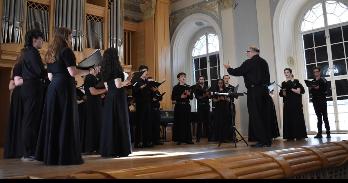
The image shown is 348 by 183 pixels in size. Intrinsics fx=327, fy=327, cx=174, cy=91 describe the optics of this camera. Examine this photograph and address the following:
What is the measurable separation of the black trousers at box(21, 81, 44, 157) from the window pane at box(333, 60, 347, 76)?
7.14 metres

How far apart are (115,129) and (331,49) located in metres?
6.62

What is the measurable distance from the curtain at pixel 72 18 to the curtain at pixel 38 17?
0.26 metres

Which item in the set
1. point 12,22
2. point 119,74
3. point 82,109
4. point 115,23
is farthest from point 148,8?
point 119,74

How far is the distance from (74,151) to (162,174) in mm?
1818

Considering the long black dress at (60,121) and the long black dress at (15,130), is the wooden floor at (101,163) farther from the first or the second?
the long black dress at (15,130)

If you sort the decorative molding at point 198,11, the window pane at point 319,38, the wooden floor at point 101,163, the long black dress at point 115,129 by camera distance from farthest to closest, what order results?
the decorative molding at point 198,11
the window pane at point 319,38
the long black dress at point 115,129
the wooden floor at point 101,163

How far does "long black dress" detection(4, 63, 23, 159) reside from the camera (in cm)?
438

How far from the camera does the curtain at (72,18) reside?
26.8ft

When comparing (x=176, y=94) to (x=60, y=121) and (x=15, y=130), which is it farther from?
(x=60, y=121)

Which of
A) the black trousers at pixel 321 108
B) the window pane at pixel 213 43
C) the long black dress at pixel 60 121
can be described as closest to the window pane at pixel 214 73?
the window pane at pixel 213 43

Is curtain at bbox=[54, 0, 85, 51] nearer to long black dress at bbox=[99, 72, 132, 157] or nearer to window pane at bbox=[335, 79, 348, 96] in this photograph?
long black dress at bbox=[99, 72, 132, 157]

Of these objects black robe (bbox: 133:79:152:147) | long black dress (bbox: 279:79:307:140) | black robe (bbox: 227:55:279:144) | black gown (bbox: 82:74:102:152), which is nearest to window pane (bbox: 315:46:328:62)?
long black dress (bbox: 279:79:307:140)

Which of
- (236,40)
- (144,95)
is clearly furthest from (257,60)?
(236,40)

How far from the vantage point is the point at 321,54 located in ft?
28.0
